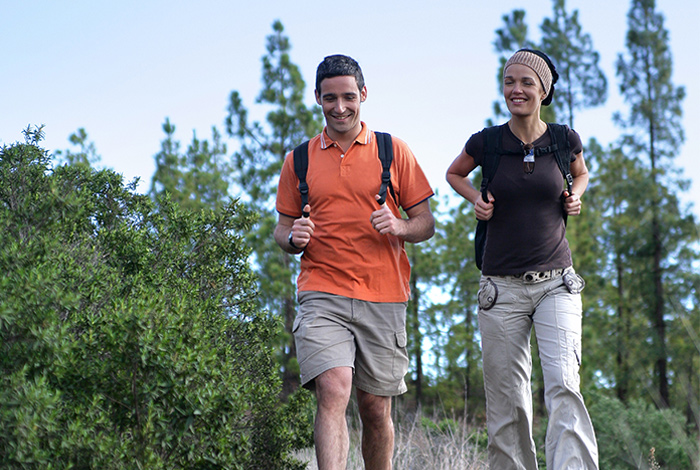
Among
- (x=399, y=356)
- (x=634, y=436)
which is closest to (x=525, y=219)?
(x=399, y=356)

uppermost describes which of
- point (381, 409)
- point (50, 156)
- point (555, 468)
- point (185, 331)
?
point (50, 156)

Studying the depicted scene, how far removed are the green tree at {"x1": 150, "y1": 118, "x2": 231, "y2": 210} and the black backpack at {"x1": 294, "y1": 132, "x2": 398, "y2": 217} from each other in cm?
1891

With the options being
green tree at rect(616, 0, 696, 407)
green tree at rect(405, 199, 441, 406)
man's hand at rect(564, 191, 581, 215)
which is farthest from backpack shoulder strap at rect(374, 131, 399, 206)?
green tree at rect(616, 0, 696, 407)

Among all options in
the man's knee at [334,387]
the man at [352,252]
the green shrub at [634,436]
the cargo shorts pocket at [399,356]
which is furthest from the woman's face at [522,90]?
the green shrub at [634,436]

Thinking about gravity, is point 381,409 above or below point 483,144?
below

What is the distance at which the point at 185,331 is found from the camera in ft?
13.8

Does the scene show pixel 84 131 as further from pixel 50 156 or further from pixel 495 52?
pixel 50 156

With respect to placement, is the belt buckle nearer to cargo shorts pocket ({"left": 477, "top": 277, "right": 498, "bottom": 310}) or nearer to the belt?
the belt

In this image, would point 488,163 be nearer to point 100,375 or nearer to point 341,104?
point 341,104

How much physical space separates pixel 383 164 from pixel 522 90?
2.84ft

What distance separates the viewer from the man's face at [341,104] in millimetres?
4543

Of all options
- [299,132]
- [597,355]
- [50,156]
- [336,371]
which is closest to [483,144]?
[336,371]

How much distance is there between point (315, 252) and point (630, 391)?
27.8 m

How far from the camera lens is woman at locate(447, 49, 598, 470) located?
13.9 feet
